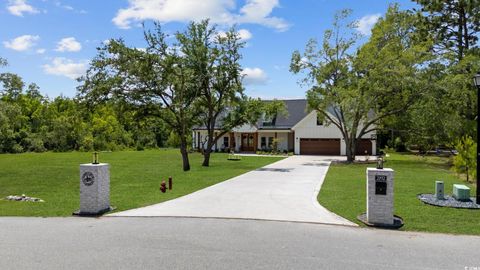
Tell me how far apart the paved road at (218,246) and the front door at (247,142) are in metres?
36.2

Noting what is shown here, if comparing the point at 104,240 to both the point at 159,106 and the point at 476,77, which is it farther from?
the point at 159,106

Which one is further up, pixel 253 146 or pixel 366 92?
pixel 366 92

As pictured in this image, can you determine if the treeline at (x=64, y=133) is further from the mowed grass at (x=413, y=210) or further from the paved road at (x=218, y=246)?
the paved road at (x=218, y=246)

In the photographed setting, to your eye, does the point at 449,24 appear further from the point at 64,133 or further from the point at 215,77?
the point at 64,133

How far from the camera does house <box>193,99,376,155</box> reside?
129 feet

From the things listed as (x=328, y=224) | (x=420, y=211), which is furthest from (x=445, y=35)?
(x=328, y=224)

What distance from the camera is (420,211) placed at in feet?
29.7

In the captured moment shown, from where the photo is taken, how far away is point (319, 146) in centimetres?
3969

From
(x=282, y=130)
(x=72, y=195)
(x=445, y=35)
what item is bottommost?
(x=72, y=195)

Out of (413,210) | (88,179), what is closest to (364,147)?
(413,210)

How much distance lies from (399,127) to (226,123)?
1523 centimetres

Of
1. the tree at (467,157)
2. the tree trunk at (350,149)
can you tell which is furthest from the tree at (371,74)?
the tree at (467,157)

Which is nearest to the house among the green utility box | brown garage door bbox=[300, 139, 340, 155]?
brown garage door bbox=[300, 139, 340, 155]

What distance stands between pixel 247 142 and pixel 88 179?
3584 cm
